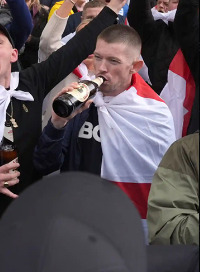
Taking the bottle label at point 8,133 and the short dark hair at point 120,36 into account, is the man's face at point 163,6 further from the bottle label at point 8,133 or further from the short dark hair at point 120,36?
the bottle label at point 8,133

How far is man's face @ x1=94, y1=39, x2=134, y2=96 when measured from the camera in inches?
83.6

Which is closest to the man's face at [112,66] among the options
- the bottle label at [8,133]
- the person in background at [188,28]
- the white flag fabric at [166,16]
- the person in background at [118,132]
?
the person in background at [118,132]

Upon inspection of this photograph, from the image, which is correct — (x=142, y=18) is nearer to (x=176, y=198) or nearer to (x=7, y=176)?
(x=7, y=176)

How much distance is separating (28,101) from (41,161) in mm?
304

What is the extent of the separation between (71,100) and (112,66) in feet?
1.67

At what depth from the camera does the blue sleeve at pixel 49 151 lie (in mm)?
1874

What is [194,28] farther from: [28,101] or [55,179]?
[55,179]

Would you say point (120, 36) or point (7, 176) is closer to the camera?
point (7, 176)

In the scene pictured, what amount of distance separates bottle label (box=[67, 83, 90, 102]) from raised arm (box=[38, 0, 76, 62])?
0.83m

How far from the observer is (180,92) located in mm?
2664

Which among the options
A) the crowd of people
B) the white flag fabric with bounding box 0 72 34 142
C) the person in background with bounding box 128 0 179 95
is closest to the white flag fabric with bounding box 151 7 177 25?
the person in background with bounding box 128 0 179 95

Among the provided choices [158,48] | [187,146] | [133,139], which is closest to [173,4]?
[158,48]

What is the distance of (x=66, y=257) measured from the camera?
73 centimetres

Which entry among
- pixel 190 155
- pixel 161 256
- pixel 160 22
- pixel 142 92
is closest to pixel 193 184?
pixel 190 155
